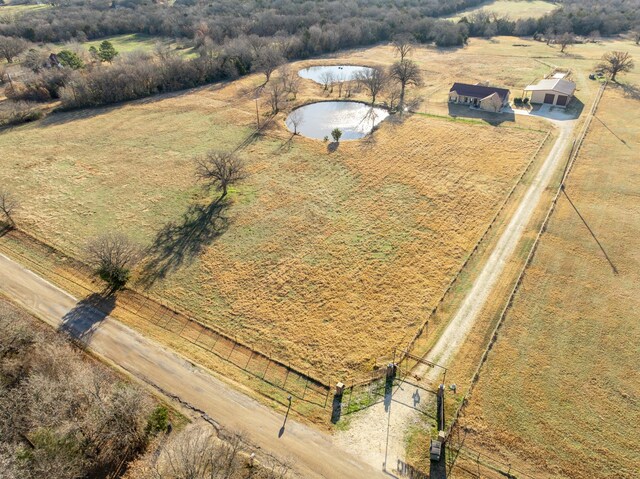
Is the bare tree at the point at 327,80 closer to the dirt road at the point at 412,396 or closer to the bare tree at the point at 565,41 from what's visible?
the dirt road at the point at 412,396

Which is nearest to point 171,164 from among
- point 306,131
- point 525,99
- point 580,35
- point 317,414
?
point 306,131

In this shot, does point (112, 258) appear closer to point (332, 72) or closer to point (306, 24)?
point (332, 72)

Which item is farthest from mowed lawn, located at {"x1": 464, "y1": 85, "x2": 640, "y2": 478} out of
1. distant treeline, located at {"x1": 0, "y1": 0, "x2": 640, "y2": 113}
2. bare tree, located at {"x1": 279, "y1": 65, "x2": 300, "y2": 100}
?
distant treeline, located at {"x1": 0, "y1": 0, "x2": 640, "y2": 113}

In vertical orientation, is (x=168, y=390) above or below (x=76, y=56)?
below

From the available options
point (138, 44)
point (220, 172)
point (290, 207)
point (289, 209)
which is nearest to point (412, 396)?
point (289, 209)

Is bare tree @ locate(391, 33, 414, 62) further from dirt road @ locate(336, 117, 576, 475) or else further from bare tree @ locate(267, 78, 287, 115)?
dirt road @ locate(336, 117, 576, 475)

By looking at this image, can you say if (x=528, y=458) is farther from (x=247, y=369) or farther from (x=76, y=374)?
(x=76, y=374)
